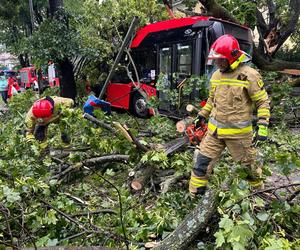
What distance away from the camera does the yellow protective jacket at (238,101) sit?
3.20m

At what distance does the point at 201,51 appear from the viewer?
23.9 ft

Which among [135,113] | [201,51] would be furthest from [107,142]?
[135,113]

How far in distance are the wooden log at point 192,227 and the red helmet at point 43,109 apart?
3352mm

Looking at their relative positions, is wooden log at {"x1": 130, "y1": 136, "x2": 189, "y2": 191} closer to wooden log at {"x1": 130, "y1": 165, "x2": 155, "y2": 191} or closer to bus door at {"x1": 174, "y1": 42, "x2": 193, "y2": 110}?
wooden log at {"x1": 130, "y1": 165, "x2": 155, "y2": 191}

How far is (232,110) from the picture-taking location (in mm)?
3270

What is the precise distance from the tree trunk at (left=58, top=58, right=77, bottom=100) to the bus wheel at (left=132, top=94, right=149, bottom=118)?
1.90m

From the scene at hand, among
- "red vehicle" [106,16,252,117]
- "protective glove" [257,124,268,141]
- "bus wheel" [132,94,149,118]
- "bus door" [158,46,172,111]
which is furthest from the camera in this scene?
"bus wheel" [132,94,149,118]

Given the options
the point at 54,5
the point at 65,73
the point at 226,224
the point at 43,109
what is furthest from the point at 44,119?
the point at 54,5

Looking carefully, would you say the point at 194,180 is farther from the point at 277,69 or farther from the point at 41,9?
the point at 41,9

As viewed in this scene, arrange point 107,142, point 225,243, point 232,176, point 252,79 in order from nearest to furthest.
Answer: point 225,243, point 232,176, point 252,79, point 107,142

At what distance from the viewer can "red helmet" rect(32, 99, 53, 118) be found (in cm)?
512

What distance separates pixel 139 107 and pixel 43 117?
4417 millimetres

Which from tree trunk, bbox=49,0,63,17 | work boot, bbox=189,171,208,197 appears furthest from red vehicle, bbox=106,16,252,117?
work boot, bbox=189,171,208,197

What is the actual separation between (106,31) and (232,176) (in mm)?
8340
